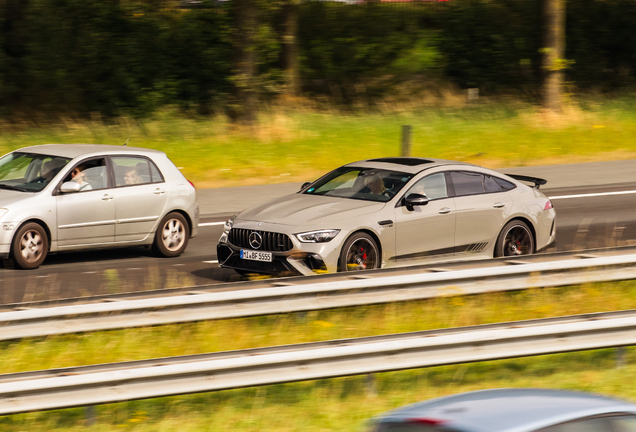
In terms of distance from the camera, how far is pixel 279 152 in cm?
2259

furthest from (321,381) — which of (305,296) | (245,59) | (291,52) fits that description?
(291,52)

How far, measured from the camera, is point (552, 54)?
2622 cm

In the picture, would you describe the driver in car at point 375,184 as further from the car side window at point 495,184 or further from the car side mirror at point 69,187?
the car side mirror at point 69,187

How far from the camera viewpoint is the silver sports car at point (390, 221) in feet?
33.4

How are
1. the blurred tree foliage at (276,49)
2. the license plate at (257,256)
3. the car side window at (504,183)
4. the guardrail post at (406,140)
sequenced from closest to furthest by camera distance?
the license plate at (257,256)
the car side window at (504,183)
the guardrail post at (406,140)
the blurred tree foliage at (276,49)

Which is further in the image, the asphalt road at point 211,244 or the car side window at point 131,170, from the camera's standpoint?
the car side window at point 131,170

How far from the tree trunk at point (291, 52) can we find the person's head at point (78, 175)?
636 inches

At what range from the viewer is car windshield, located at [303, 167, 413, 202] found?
1095 cm

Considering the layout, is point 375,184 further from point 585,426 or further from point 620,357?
point 585,426

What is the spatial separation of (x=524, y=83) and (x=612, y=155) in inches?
414

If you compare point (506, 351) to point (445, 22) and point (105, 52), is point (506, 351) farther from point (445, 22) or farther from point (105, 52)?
point (445, 22)

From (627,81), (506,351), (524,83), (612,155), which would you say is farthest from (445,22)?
(506,351)

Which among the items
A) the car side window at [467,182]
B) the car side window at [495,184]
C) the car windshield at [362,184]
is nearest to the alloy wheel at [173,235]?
the car windshield at [362,184]

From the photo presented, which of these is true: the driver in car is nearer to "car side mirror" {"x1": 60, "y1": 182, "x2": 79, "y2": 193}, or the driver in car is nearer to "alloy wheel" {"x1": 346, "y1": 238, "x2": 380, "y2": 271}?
"alloy wheel" {"x1": 346, "y1": 238, "x2": 380, "y2": 271}
